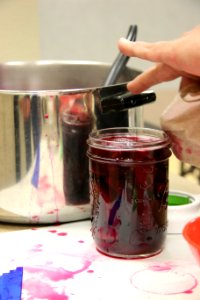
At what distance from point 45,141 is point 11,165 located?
2.0 inches

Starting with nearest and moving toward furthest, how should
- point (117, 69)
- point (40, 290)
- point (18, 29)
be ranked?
point (40, 290)
point (117, 69)
point (18, 29)

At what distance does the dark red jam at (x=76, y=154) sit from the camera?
0.58 meters

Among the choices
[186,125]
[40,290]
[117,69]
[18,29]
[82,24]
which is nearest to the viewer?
[40,290]

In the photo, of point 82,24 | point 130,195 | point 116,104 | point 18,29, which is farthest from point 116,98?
point 82,24

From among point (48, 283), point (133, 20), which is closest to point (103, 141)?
point (48, 283)

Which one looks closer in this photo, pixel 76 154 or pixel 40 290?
pixel 40 290

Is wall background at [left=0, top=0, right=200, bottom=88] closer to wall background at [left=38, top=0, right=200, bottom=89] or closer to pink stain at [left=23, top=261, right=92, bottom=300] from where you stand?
wall background at [left=38, top=0, right=200, bottom=89]

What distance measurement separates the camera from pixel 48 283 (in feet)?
1.55

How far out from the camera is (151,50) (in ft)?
1.79

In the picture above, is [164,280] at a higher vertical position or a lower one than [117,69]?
lower

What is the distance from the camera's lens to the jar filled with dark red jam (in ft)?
1.70

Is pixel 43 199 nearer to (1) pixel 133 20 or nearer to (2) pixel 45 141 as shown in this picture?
(2) pixel 45 141

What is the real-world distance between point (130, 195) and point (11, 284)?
14 cm

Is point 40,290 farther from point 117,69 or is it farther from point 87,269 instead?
point 117,69
